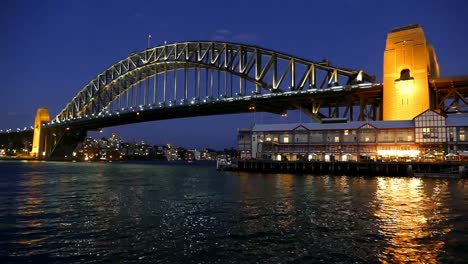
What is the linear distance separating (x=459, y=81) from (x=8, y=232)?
2661 inches

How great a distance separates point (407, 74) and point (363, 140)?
13.0 meters

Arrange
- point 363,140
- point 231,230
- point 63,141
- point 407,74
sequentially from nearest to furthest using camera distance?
point 231,230 < point 407,74 < point 363,140 < point 63,141

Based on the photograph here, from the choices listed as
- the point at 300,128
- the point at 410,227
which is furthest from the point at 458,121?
the point at 410,227

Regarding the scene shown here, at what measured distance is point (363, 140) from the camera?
68875mm

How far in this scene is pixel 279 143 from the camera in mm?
76875

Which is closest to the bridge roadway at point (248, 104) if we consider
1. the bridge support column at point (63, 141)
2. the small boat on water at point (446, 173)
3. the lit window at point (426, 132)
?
Answer: the lit window at point (426, 132)

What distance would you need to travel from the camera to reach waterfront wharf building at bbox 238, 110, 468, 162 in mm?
61969

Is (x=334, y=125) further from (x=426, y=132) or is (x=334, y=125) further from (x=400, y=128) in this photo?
(x=426, y=132)

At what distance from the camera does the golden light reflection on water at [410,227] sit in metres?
13.8

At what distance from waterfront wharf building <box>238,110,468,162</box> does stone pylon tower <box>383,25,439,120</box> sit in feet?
9.92

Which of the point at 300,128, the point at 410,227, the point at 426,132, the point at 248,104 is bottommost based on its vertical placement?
the point at 410,227

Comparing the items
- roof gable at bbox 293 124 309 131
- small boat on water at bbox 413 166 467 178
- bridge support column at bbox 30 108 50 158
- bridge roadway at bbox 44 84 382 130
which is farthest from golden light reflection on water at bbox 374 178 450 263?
bridge support column at bbox 30 108 50 158

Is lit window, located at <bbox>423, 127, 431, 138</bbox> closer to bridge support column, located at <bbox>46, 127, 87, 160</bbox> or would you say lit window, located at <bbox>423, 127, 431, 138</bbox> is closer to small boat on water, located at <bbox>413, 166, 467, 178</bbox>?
small boat on water, located at <bbox>413, 166, 467, 178</bbox>

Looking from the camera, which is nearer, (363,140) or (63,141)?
(363,140)
